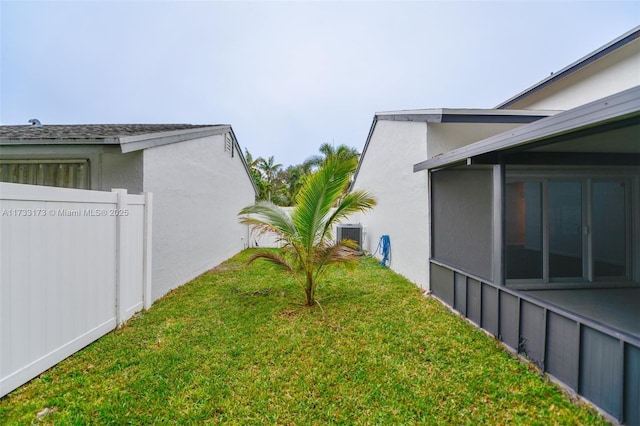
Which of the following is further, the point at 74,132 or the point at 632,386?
the point at 74,132

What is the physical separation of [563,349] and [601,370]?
1.17 ft

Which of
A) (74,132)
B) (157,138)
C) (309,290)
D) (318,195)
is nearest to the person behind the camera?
(318,195)

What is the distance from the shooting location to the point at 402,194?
718cm

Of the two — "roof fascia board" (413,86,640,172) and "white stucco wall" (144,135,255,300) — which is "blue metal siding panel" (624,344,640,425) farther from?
"white stucco wall" (144,135,255,300)

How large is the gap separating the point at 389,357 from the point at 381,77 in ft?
51.3

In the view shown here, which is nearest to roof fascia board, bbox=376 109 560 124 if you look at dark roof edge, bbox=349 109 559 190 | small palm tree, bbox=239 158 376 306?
dark roof edge, bbox=349 109 559 190

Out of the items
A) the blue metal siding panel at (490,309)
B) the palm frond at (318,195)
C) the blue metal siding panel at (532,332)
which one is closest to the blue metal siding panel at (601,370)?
the blue metal siding panel at (532,332)

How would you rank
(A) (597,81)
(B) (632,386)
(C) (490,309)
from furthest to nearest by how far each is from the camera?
1. (A) (597,81)
2. (C) (490,309)
3. (B) (632,386)

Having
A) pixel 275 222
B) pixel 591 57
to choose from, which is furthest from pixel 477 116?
pixel 275 222

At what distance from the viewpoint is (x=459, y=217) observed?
566 cm

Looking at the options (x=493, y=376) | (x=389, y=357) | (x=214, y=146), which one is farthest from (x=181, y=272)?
(x=493, y=376)

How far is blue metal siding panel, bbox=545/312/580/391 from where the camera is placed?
2559mm

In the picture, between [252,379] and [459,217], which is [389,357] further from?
[459,217]

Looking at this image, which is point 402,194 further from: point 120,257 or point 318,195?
point 120,257
